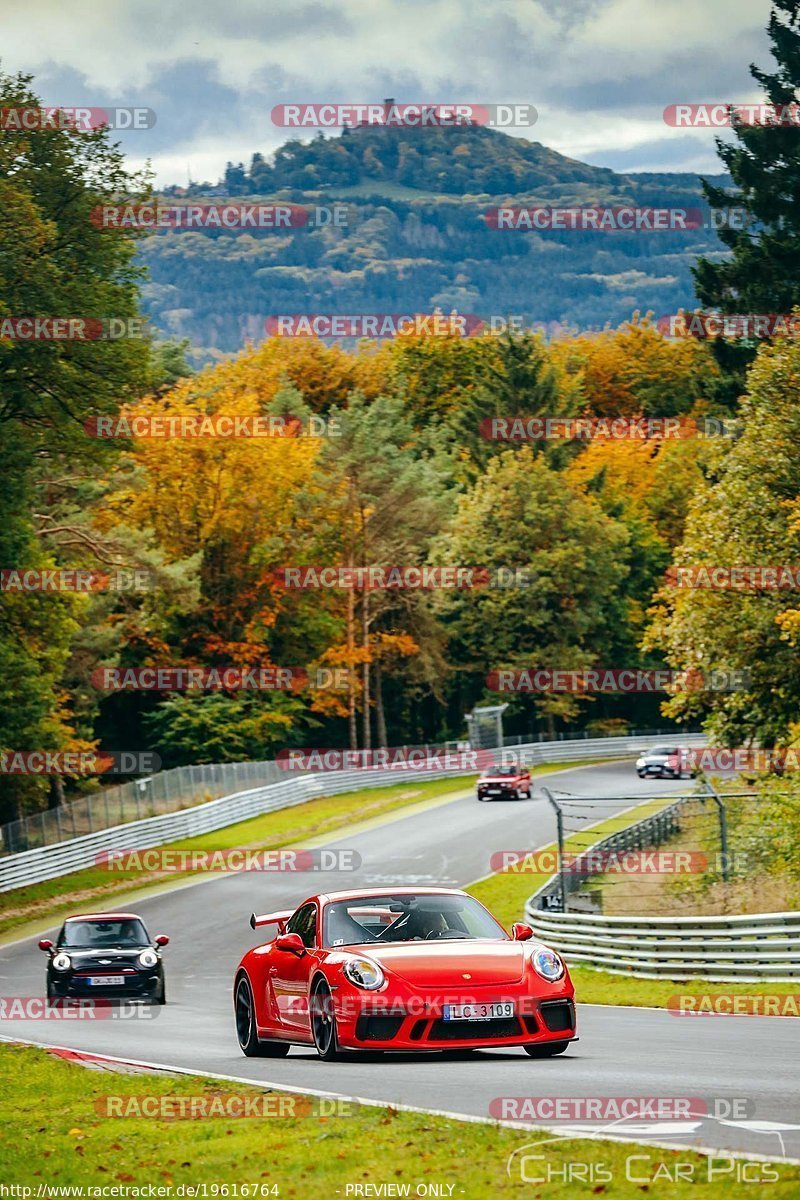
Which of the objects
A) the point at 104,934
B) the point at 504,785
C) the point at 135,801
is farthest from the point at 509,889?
the point at 504,785

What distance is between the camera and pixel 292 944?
43.1 ft

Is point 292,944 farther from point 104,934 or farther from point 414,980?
point 104,934

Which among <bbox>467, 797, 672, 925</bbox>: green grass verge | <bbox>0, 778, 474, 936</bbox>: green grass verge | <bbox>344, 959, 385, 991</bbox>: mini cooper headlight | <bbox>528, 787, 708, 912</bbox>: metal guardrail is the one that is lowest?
<bbox>0, 778, 474, 936</bbox>: green grass verge

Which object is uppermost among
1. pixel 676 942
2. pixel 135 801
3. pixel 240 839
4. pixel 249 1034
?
pixel 249 1034

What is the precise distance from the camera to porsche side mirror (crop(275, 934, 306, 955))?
13.0 meters

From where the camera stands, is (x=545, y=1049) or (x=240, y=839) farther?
(x=240, y=839)

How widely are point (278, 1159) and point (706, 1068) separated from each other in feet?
13.3

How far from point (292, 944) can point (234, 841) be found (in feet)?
137

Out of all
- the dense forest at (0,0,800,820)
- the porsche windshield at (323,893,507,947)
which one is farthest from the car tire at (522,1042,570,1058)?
the dense forest at (0,0,800,820)

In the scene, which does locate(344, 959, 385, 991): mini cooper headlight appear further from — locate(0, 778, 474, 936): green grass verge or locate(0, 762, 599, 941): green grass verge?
locate(0, 778, 474, 936): green grass verge

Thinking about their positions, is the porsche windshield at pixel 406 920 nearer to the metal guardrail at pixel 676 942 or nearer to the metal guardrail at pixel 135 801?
the metal guardrail at pixel 676 942

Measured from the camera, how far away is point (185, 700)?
72562 mm

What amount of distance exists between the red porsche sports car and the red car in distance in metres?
47.2

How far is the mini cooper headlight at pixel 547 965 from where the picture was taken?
12039mm
